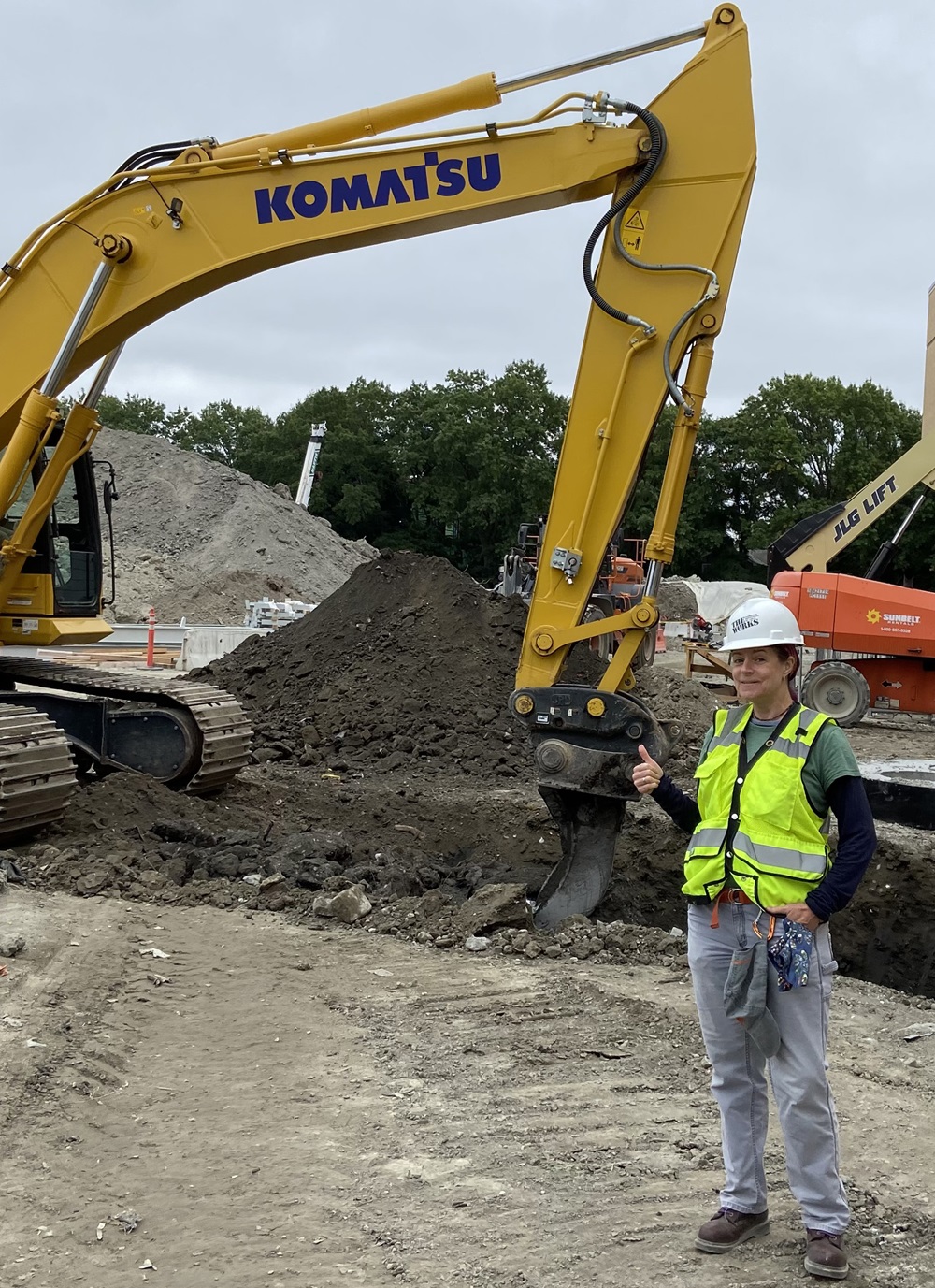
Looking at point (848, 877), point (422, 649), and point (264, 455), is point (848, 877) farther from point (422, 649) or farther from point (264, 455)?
point (264, 455)

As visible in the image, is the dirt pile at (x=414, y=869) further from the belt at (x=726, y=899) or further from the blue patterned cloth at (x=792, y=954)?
the blue patterned cloth at (x=792, y=954)

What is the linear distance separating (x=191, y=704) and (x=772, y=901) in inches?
278

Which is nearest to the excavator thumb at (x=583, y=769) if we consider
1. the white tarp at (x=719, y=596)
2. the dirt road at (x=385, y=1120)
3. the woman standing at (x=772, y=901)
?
the dirt road at (x=385, y=1120)

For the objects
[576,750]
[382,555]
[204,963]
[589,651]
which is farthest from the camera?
[382,555]

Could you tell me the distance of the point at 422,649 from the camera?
15008 millimetres

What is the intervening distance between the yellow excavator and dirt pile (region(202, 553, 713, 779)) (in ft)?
17.5

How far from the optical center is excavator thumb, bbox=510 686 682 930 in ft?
22.6

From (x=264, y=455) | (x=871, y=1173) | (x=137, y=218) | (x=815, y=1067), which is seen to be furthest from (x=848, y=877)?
(x=264, y=455)

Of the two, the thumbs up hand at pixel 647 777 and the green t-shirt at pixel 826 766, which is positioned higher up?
the green t-shirt at pixel 826 766

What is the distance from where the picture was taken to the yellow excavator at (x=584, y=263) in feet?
23.1

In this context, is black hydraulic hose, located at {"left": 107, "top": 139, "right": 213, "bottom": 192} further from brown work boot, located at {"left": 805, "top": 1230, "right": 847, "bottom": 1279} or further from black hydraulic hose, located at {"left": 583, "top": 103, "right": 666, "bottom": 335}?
brown work boot, located at {"left": 805, "top": 1230, "right": 847, "bottom": 1279}

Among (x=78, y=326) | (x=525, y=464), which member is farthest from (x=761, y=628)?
(x=525, y=464)

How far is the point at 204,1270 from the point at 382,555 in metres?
14.2

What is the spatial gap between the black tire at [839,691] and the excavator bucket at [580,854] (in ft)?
27.5
